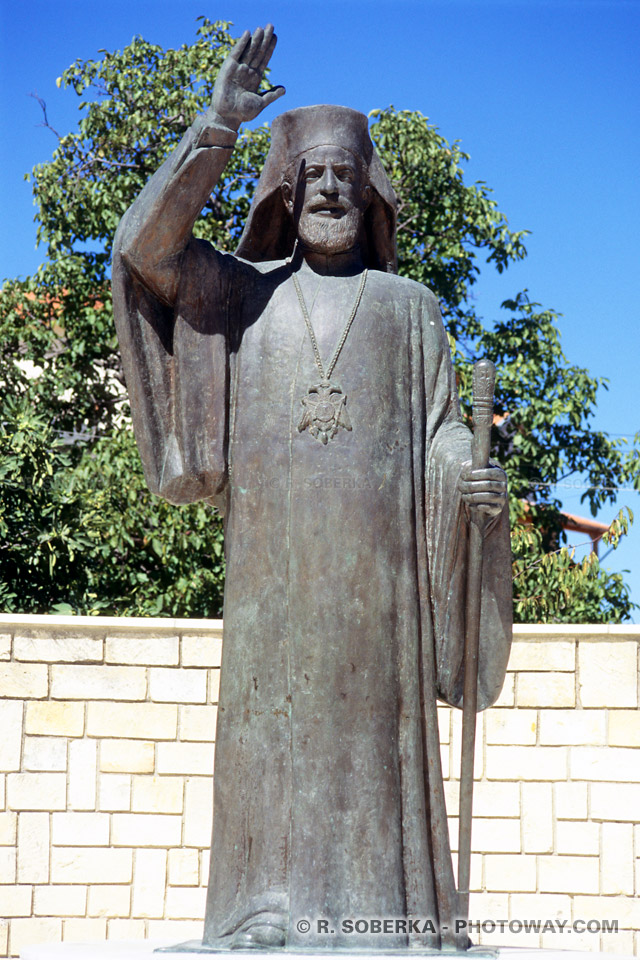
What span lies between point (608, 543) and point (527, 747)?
9.43 ft

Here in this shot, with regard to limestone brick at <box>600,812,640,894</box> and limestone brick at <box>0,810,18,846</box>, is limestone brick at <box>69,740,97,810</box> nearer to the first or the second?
limestone brick at <box>0,810,18,846</box>

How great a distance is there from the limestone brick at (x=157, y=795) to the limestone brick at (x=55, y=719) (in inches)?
18.6

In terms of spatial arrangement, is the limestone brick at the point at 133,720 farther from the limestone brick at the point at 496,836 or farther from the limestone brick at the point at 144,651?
the limestone brick at the point at 496,836

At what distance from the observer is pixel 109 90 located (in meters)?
13.3

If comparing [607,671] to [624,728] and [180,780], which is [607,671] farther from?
[180,780]

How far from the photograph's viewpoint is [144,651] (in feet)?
27.6

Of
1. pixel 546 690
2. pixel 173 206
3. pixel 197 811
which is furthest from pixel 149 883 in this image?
pixel 173 206

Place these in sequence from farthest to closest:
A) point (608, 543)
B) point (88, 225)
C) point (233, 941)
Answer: point (88, 225) → point (608, 543) → point (233, 941)

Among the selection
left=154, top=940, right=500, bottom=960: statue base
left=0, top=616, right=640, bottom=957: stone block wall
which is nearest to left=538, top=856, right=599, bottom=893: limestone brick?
left=0, top=616, right=640, bottom=957: stone block wall

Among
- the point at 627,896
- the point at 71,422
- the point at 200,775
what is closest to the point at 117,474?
the point at 71,422

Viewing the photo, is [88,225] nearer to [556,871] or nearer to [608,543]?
[608,543]

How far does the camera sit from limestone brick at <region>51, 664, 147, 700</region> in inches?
331

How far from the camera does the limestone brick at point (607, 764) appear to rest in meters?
8.33

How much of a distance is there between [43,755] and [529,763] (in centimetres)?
284
